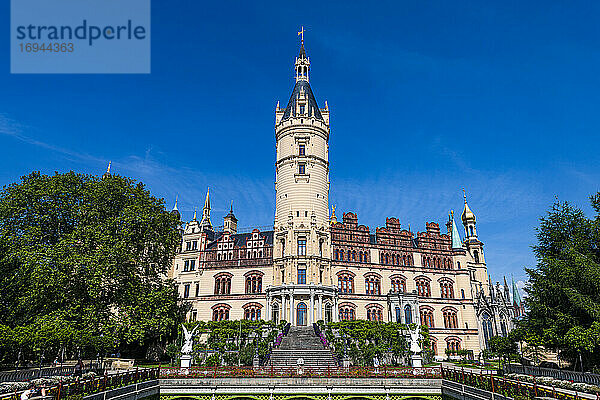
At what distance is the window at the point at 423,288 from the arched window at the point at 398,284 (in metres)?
2.07

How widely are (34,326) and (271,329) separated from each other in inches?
768

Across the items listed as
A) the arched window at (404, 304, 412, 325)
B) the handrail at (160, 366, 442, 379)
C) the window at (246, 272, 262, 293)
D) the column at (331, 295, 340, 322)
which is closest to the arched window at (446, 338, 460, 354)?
the arched window at (404, 304, 412, 325)

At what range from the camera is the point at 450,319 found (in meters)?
51.2

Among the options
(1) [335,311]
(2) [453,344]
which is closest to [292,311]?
(1) [335,311]

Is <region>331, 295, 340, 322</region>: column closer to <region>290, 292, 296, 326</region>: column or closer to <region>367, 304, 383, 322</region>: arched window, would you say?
<region>367, 304, 383, 322</region>: arched window

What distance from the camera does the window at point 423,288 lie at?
169 feet

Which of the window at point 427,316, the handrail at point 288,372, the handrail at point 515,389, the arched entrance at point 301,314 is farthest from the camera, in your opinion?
the window at point 427,316

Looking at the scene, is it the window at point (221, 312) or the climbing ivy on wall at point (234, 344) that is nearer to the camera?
the climbing ivy on wall at point (234, 344)

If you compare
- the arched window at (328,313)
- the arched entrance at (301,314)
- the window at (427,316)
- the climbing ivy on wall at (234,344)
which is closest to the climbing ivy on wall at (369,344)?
the climbing ivy on wall at (234,344)

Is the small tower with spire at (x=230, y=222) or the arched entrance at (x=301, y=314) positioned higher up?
the small tower with spire at (x=230, y=222)

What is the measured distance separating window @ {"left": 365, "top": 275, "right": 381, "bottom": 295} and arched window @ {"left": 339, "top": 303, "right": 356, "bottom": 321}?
3025 mm

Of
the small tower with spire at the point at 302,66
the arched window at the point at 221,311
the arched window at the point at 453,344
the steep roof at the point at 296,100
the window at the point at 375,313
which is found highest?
the small tower with spire at the point at 302,66

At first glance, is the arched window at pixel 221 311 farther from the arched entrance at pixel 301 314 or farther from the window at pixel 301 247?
the window at pixel 301 247

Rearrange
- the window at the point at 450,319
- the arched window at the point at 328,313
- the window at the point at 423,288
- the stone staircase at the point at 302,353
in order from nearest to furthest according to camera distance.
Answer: the stone staircase at the point at 302,353 < the arched window at the point at 328,313 < the window at the point at 450,319 < the window at the point at 423,288
